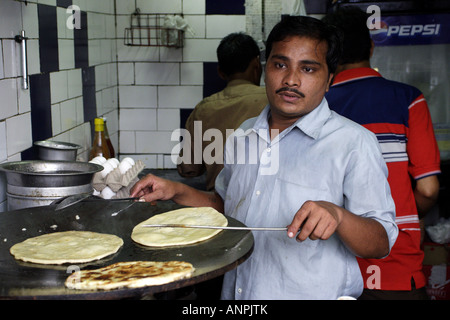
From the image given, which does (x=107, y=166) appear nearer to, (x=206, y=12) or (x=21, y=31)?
(x=21, y=31)

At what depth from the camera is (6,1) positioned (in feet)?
6.92

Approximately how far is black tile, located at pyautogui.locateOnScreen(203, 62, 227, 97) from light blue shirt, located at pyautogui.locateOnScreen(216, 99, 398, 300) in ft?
7.00

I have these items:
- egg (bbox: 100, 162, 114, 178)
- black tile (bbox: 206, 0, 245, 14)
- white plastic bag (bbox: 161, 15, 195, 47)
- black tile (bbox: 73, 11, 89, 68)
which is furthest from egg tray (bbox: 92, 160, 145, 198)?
black tile (bbox: 206, 0, 245, 14)

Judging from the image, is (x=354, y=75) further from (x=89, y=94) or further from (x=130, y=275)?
(x=89, y=94)

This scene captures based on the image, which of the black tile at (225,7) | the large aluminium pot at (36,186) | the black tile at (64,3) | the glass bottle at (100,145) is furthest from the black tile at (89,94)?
the large aluminium pot at (36,186)

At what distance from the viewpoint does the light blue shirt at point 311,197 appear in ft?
5.29

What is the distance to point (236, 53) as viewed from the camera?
314 centimetres

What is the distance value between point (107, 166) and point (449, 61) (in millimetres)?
2154

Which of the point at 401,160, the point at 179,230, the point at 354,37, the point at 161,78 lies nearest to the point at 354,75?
the point at 354,37

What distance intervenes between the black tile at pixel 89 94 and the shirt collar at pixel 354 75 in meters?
1.57

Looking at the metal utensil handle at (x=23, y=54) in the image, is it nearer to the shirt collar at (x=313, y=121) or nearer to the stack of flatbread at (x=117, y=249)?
the stack of flatbread at (x=117, y=249)

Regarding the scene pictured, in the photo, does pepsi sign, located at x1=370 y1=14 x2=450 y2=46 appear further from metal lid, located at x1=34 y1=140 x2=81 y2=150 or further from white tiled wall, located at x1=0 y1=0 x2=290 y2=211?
metal lid, located at x1=34 y1=140 x2=81 y2=150
